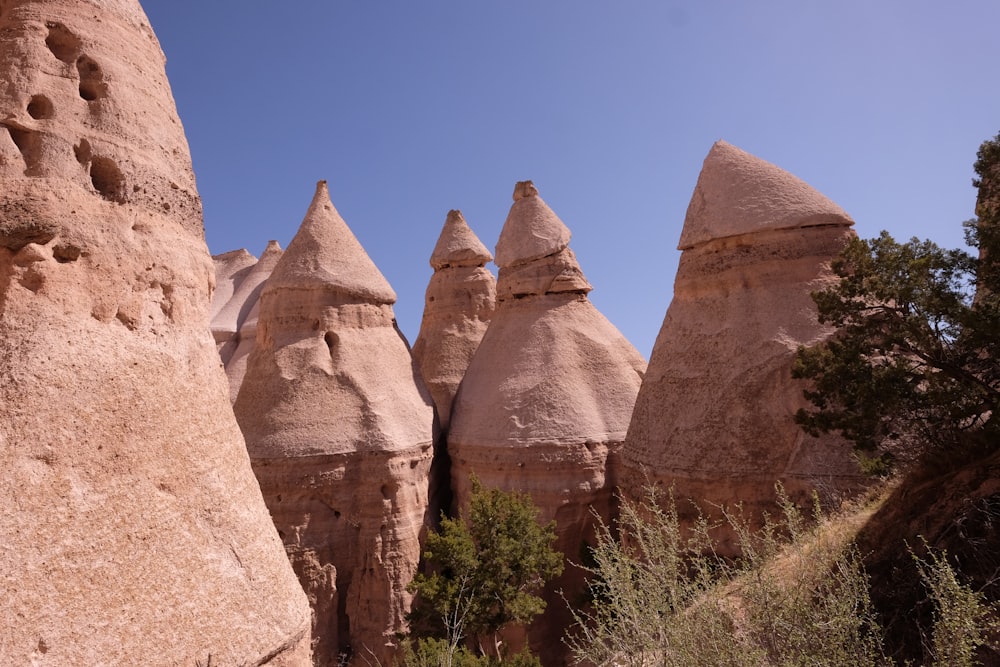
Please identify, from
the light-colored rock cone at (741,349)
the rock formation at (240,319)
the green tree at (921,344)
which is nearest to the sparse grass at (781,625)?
the green tree at (921,344)

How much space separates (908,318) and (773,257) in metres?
3.79

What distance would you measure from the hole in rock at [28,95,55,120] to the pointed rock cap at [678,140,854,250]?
8741mm

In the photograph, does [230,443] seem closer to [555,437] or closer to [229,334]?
[555,437]

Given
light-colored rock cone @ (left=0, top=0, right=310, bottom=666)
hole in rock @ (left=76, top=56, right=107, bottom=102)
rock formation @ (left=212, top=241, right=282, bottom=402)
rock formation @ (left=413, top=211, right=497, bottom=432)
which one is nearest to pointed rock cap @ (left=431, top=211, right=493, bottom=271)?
rock formation @ (left=413, top=211, right=497, bottom=432)

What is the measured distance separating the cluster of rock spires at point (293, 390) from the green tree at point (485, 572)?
1876mm

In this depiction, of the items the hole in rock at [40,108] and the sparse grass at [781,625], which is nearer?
the sparse grass at [781,625]

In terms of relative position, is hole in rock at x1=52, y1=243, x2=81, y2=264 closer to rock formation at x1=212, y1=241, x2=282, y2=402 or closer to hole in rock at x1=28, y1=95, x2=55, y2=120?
hole in rock at x1=28, y1=95, x2=55, y2=120

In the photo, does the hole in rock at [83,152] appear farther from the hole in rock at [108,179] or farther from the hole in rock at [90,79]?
the hole in rock at [90,79]

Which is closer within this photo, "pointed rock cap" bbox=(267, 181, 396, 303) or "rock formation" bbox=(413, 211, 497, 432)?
"pointed rock cap" bbox=(267, 181, 396, 303)

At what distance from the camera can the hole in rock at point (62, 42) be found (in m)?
5.73

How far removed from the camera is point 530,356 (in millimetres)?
14125

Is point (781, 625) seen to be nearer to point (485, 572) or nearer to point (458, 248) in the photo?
point (485, 572)

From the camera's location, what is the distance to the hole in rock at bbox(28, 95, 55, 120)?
537cm

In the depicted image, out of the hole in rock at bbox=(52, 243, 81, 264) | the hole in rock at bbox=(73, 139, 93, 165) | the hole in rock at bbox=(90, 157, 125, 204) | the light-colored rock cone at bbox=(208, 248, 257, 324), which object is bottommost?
the hole in rock at bbox=(52, 243, 81, 264)
